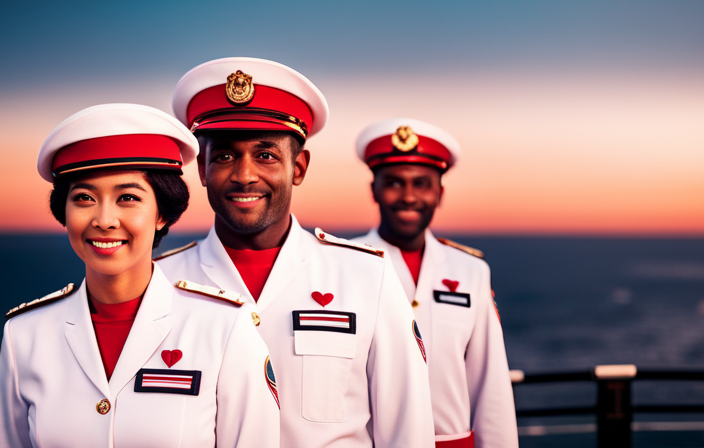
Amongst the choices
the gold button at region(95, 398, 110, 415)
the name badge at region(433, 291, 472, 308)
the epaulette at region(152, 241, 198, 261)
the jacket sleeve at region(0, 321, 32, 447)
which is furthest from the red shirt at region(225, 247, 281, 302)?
the name badge at region(433, 291, 472, 308)

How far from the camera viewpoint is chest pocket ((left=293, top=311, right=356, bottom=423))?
1.89 metres

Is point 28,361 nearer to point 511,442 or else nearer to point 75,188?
point 75,188

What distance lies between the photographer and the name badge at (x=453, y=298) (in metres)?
2.78

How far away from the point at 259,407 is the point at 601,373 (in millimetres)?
2995

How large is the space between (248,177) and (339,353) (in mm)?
703

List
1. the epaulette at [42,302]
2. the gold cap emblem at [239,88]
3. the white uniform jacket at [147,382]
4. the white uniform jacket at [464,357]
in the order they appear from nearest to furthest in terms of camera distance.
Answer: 1. the white uniform jacket at [147,382]
2. the epaulette at [42,302]
3. the gold cap emblem at [239,88]
4. the white uniform jacket at [464,357]

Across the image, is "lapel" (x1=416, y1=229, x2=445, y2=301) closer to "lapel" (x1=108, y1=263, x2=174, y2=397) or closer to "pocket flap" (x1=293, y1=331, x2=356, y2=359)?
"pocket flap" (x1=293, y1=331, x2=356, y2=359)

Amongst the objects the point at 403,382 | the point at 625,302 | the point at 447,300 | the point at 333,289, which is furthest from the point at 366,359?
the point at 625,302

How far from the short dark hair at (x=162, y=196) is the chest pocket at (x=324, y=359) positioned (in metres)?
0.57

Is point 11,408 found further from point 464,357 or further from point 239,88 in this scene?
point 464,357

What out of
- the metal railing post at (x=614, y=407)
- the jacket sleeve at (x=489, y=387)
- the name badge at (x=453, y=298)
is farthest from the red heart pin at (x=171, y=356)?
the metal railing post at (x=614, y=407)

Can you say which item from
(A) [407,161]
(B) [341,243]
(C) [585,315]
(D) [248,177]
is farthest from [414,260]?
(C) [585,315]

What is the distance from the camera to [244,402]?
154 cm

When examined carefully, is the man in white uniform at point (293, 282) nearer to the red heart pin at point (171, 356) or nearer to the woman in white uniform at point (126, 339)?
the woman in white uniform at point (126, 339)
